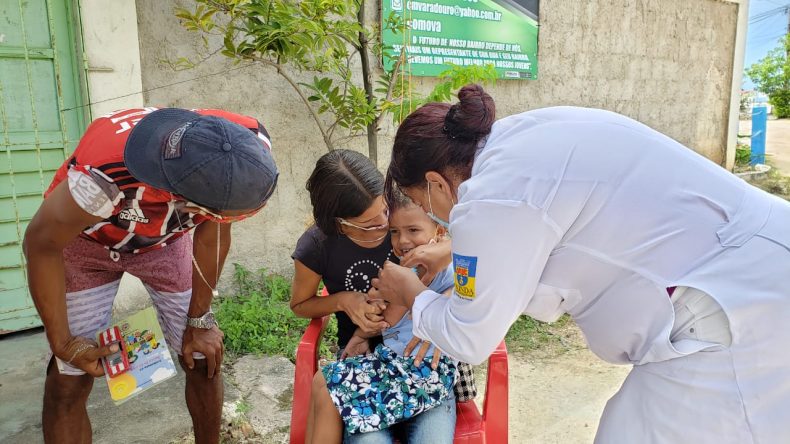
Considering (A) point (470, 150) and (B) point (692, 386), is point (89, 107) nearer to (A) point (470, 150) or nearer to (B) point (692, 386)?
(A) point (470, 150)

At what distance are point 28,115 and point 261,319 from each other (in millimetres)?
1753

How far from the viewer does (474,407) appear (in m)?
2.10

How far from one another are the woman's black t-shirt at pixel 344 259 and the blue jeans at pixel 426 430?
468 mm

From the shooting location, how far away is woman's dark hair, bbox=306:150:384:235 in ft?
→ 6.70

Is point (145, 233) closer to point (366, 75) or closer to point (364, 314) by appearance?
point (364, 314)

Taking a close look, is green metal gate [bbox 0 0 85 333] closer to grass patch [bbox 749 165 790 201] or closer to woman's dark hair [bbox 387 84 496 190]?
woman's dark hair [bbox 387 84 496 190]

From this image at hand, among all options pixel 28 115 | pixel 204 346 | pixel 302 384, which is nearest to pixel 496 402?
pixel 302 384

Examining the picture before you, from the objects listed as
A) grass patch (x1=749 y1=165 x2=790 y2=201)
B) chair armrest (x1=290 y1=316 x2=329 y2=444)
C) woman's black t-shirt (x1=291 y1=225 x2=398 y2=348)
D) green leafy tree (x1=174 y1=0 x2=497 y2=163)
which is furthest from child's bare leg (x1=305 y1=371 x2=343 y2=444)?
grass patch (x1=749 y1=165 x2=790 y2=201)

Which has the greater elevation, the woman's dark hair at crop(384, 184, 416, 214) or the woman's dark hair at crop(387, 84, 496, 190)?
the woman's dark hair at crop(387, 84, 496, 190)

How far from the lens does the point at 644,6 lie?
7219mm

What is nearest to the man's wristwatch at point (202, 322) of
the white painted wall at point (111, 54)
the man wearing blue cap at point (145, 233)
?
the man wearing blue cap at point (145, 233)

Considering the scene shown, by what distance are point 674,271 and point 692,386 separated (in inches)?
10.0

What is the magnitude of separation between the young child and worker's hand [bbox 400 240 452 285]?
77mm

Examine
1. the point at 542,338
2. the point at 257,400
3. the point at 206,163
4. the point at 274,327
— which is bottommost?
the point at 542,338
